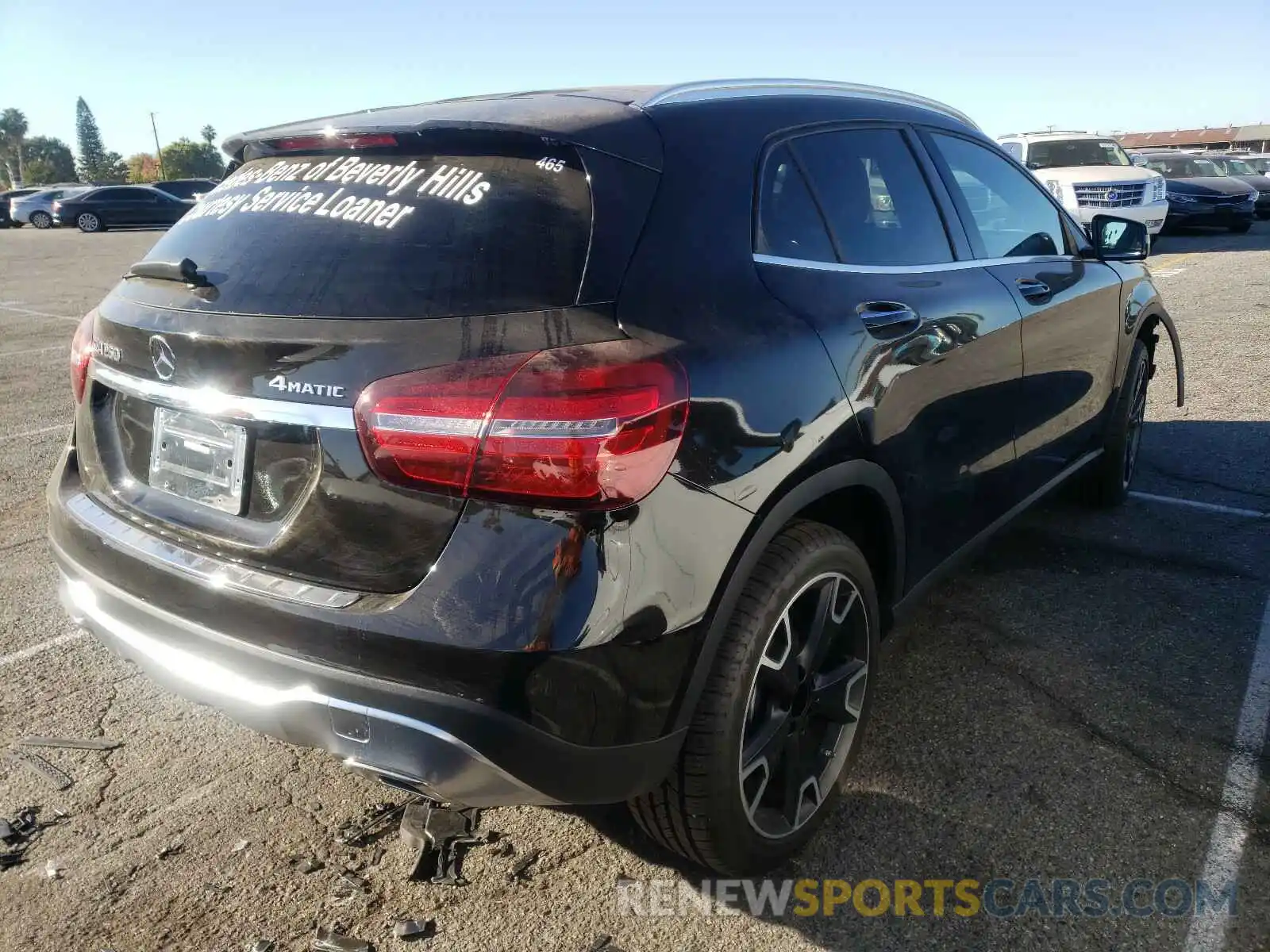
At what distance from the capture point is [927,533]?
9.84 ft

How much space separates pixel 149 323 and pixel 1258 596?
4.03 m

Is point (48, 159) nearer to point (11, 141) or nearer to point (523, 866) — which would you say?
point (11, 141)

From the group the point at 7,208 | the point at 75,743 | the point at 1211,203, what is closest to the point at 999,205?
the point at 75,743

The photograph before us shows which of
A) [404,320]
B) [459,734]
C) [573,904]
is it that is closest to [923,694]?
[573,904]

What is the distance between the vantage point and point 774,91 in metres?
2.76

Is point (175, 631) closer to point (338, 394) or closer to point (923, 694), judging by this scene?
point (338, 394)

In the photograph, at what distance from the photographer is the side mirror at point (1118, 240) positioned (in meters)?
4.26

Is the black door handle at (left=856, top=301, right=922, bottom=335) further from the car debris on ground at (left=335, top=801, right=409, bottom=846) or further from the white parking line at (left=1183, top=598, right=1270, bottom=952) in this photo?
the car debris on ground at (left=335, top=801, right=409, bottom=846)

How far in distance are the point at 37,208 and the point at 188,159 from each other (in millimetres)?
103869

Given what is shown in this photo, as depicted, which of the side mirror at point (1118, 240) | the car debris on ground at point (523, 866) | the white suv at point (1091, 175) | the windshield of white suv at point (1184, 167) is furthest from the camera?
the windshield of white suv at point (1184, 167)

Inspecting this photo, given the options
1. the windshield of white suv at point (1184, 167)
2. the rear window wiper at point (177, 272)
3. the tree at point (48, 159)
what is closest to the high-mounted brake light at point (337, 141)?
the rear window wiper at point (177, 272)

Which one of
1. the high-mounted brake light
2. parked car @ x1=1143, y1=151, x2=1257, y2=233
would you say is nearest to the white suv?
parked car @ x1=1143, y1=151, x2=1257, y2=233

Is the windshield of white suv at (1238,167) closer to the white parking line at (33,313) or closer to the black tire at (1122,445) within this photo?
the black tire at (1122,445)

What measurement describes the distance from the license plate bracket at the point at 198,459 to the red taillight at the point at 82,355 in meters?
0.47
